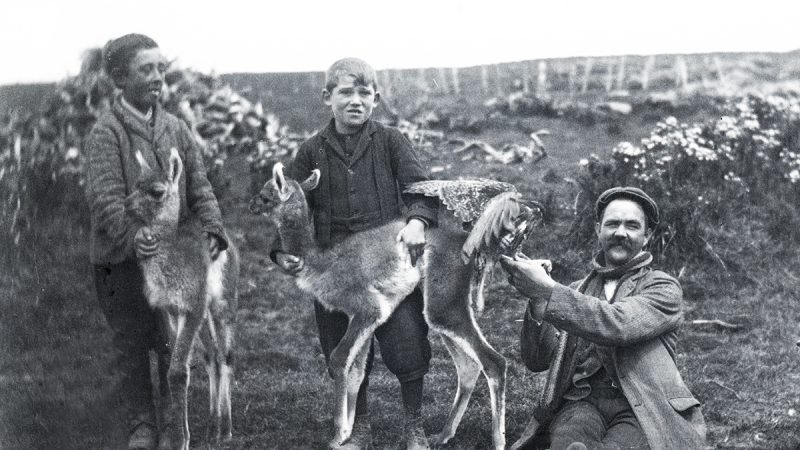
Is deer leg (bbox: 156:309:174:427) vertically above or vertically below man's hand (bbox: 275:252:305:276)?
below

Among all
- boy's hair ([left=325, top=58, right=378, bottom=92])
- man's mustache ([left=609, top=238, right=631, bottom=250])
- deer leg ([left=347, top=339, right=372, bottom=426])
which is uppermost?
boy's hair ([left=325, top=58, right=378, bottom=92])

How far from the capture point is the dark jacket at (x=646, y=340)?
12.7 ft

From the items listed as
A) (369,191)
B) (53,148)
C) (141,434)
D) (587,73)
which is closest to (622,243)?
(369,191)

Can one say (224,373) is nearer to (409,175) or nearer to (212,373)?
(212,373)

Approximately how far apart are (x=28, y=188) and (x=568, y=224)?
12.0ft

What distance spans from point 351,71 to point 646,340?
2.15 m

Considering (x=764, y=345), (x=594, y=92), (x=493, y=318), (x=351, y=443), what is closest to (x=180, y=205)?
(x=351, y=443)

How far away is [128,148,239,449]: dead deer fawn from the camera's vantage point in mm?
4723

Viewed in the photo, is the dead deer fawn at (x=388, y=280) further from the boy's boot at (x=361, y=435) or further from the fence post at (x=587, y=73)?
the fence post at (x=587, y=73)

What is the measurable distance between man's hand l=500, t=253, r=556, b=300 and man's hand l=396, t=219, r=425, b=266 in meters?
0.72

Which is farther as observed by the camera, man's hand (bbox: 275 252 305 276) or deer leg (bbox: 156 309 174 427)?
man's hand (bbox: 275 252 305 276)

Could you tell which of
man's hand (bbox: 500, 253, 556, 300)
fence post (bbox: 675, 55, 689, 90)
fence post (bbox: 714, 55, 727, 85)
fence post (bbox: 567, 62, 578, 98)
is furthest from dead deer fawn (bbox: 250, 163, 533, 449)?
fence post (bbox: 714, 55, 727, 85)

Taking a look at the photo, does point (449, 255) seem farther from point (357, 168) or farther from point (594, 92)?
point (594, 92)

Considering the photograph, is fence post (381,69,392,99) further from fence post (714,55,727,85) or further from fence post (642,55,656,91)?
fence post (714,55,727,85)
